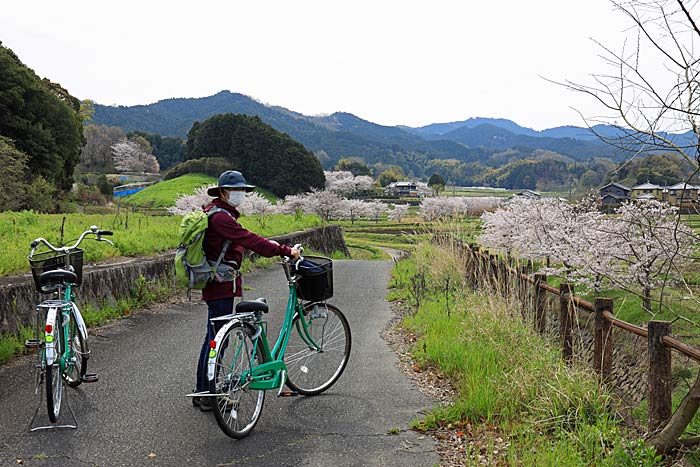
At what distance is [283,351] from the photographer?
187 inches

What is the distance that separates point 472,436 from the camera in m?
4.33

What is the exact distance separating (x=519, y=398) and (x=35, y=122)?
3936 cm

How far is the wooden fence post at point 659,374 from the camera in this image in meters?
3.84

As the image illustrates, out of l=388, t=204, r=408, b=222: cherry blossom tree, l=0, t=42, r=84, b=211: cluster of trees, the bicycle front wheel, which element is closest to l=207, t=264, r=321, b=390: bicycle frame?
the bicycle front wheel

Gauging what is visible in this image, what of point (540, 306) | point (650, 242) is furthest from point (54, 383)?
point (650, 242)

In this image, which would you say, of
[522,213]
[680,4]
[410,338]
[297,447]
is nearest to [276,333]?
[410,338]

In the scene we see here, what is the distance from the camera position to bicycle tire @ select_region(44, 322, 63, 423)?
411 cm

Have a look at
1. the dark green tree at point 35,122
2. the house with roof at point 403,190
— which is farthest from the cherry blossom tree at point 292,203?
the house with roof at point 403,190

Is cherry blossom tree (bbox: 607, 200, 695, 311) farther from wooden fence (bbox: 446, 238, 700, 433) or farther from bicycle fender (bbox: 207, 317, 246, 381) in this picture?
bicycle fender (bbox: 207, 317, 246, 381)

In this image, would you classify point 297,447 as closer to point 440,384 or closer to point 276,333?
point 440,384

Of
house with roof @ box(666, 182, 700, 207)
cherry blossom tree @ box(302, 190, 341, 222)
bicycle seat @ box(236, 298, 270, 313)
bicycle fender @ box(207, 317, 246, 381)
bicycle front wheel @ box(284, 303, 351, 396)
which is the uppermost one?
house with roof @ box(666, 182, 700, 207)

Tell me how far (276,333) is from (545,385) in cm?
399

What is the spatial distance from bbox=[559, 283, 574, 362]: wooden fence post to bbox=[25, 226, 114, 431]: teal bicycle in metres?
4.22

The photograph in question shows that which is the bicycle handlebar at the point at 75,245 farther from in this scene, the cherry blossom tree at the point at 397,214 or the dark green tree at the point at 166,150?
the dark green tree at the point at 166,150
